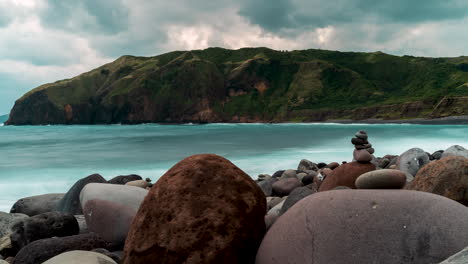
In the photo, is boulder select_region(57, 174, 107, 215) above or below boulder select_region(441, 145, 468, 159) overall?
below

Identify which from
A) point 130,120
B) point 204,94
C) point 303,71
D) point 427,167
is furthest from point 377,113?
point 427,167

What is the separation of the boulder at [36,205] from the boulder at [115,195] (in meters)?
4.03

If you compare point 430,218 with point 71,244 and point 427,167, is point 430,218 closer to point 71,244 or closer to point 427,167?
point 427,167

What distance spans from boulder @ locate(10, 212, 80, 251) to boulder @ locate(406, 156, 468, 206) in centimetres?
668

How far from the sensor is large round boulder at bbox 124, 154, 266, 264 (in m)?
4.13

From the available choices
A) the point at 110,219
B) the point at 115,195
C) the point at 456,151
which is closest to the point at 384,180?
the point at 110,219

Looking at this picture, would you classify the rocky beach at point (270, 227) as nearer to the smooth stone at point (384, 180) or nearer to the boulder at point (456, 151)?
the smooth stone at point (384, 180)

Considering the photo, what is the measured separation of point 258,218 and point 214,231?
0.68 metres

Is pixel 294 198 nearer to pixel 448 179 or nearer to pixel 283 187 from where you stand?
pixel 448 179

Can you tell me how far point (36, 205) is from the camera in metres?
10.0

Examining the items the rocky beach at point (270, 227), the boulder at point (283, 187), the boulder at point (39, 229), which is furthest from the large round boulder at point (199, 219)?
the boulder at point (283, 187)

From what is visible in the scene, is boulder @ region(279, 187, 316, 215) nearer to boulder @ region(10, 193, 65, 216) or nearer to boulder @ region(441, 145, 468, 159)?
boulder @ region(10, 193, 65, 216)

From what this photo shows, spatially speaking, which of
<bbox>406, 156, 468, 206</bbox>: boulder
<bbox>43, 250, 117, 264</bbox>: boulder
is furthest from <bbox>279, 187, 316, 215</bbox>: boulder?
<bbox>43, 250, 117, 264</bbox>: boulder

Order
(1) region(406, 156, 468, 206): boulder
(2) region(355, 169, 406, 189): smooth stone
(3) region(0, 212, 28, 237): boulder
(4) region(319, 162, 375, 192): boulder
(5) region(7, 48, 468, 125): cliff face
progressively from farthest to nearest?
(5) region(7, 48, 468, 125): cliff face → (4) region(319, 162, 375, 192): boulder → (3) region(0, 212, 28, 237): boulder → (1) region(406, 156, 468, 206): boulder → (2) region(355, 169, 406, 189): smooth stone
